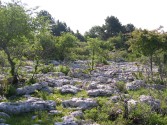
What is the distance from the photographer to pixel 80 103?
677 inches

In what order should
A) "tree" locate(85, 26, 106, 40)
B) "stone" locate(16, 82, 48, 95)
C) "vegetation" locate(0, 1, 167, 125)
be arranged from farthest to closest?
"tree" locate(85, 26, 106, 40) < "stone" locate(16, 82, 48, 95) < "vegetation" locate(0, 1, 167, 125)

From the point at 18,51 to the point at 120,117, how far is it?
11.2 metres

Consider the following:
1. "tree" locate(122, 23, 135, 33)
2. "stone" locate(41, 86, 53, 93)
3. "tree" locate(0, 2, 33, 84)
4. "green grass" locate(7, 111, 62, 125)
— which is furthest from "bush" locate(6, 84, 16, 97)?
"tree" locate(122, 23, 135, 33)

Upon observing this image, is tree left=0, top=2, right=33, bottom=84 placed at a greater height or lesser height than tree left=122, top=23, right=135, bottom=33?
lesser

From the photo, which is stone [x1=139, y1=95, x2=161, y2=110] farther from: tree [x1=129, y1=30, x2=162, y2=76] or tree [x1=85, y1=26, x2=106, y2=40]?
tree [x1=85, y1=26, x2=106, y2=40]

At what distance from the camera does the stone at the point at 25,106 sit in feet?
51.9

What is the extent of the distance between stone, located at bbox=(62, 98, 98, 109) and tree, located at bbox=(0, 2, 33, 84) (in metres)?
5.83

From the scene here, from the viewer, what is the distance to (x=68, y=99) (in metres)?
18.4

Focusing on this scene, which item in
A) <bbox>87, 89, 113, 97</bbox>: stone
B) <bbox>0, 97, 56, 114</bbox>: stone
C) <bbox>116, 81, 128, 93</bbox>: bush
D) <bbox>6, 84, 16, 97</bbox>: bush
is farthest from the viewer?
<bbox>116, 81, 128, 93</bbox>: bush

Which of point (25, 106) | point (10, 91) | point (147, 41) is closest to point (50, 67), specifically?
point (147, 41)

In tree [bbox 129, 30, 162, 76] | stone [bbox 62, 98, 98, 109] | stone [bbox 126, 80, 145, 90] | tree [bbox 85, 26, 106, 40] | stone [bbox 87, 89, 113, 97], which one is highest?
tree [bbox 85, 26, 106, 40]

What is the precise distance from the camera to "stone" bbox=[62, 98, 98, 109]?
1702cm

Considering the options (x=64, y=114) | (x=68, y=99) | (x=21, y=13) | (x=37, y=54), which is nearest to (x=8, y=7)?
(x=21, y=13)

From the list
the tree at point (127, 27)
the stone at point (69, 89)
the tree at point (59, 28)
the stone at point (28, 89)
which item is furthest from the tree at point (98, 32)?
the stone at point (28, 89)
